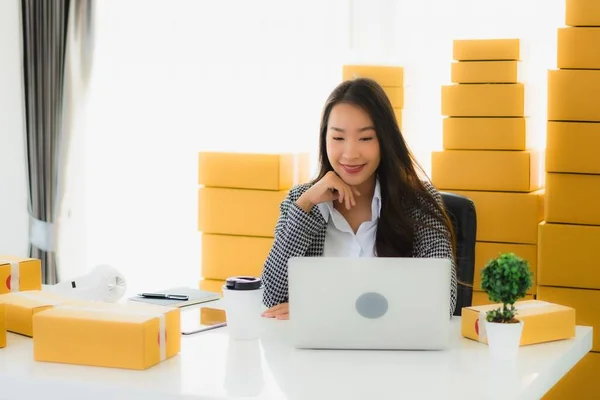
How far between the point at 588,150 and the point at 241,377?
6.39 ft

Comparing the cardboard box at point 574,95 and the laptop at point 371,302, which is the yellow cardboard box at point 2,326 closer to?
the laptop at point 371,302

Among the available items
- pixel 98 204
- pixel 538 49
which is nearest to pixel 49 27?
pixel 98 204

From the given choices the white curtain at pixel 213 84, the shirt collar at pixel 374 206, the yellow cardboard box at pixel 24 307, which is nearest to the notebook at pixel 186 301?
the yellow cardboard box at pixel 24 307

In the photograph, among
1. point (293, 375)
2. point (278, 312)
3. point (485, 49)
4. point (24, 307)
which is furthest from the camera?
point (485, 49)

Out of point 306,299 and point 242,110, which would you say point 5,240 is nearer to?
point 242,110

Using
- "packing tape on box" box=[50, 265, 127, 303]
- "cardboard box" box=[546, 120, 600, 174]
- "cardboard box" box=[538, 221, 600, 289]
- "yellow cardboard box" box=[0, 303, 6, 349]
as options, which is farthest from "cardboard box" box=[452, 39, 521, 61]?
"yellow cardboard box" box=[0, 303, 6, 349]

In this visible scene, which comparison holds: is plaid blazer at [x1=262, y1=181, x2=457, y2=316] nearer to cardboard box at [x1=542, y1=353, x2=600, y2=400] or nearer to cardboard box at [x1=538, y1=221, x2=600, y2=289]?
cardboard box at [x1=538, y1=221, x2=600, y2=289]

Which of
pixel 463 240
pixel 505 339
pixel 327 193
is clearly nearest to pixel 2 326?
pixel 327 193

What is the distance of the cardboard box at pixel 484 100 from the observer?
3371 mm

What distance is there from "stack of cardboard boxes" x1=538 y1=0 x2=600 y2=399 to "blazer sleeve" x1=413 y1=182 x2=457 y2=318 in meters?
1.02

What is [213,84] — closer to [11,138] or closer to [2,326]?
[11,138]

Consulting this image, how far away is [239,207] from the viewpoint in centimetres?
361

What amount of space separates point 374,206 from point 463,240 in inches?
9.7

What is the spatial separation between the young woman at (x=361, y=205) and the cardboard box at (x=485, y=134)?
41.7 inches
